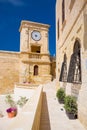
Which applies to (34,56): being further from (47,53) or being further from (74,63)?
(74,63)

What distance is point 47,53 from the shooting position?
20922mm

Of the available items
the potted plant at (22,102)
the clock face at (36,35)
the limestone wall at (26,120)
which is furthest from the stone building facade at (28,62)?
the limestone wall at (26,120)

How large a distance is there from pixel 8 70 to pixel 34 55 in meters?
3.99

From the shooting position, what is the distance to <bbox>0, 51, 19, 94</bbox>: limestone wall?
19062mm

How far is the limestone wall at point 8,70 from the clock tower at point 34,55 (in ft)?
2.61

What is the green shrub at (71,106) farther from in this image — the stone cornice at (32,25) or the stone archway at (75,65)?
the stone cornice at (32,25)

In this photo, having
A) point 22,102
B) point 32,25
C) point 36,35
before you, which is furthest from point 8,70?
point 22,102

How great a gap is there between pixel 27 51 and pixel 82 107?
619 inches

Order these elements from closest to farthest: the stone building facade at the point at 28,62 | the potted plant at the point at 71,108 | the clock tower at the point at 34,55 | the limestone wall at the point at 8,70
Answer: the potted plant at the point at 71,108, the limestone wall at the point at 8,70, the stone building facade at the point at 28,62, the clock tower at the point at 34,55

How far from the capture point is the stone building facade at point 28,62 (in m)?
19.2

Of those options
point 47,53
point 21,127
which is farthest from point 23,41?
point 21,127

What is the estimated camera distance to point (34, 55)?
20266 millimetres

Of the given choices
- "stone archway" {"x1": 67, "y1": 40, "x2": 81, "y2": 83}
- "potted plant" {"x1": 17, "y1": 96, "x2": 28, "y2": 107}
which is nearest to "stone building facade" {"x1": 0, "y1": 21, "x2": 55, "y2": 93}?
"potted plant" {"x1": 17, "y1": 96, "x2": 28, "y2": 107}

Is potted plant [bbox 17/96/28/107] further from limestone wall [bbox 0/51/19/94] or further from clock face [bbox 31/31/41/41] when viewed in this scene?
clock face [bbox 31/31/41/41]
